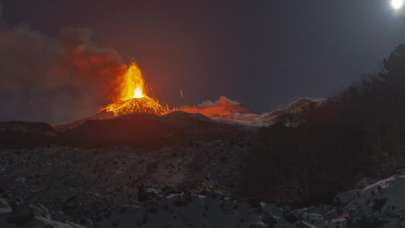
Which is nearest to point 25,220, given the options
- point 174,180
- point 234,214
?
point 234,214

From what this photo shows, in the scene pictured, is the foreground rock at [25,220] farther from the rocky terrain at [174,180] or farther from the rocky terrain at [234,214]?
the rocky terrain at [234,214]

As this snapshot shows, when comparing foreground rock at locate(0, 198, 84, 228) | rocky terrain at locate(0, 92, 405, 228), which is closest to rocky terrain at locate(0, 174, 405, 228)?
rocky terrain at locate(0, 92, 405, 228)

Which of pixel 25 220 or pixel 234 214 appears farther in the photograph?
pixel 234 214

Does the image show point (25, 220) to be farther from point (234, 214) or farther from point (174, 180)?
point (174, 180)

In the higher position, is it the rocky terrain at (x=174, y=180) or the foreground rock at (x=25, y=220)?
the rocky terrain at (x=174, y=180)

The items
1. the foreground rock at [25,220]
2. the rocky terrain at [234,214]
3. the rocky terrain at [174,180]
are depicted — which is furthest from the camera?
the rocky terrain at [174,180]

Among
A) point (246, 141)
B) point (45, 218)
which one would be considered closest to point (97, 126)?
point (246, 141)

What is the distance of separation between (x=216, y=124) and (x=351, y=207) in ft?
222

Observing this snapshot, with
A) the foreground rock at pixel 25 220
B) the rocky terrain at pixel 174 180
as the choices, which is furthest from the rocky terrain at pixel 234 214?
the foreground rock at pixel 25 220

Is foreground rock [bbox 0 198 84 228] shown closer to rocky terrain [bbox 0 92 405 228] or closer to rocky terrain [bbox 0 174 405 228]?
rocky terrain [bbox 0 92 405 228]

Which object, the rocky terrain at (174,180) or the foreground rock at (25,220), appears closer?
the foreground rock at (25,220)

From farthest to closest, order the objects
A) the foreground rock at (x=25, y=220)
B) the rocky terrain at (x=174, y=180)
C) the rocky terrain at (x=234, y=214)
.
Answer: the rocky terrain at (x=174, y=180) < the rocky terrain at (x=234, y=214) < the foreground rock at (x=25, y=220)

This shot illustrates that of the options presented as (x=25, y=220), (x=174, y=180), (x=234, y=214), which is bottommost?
(x=25, y=220)

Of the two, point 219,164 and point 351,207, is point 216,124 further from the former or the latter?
point 351,207
